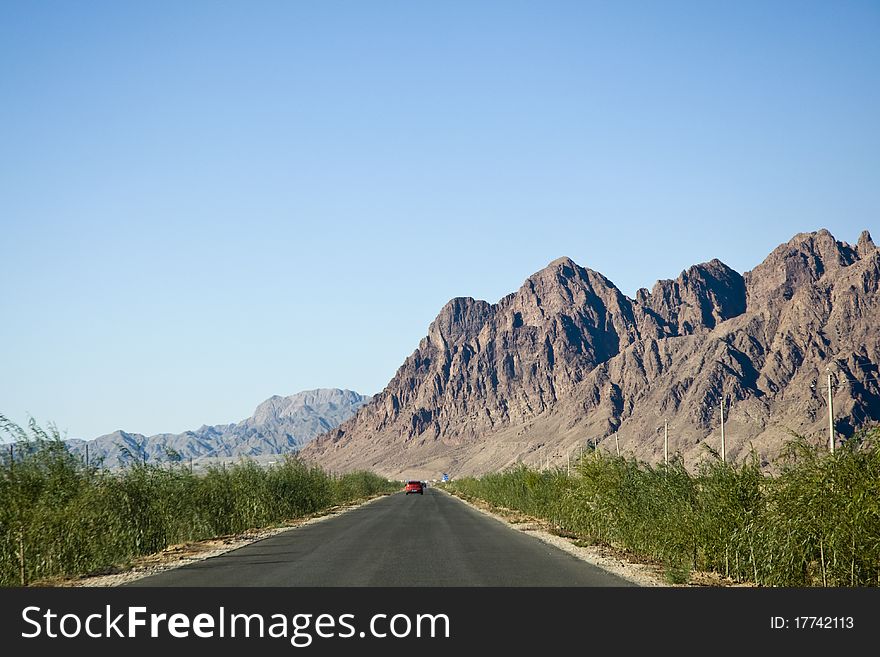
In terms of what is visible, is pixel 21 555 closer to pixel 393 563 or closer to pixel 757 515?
pixel 393 563

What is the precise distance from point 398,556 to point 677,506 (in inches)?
251

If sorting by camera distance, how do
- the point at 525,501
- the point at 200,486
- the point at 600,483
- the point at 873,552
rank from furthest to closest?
1. the point at 525,501
2. the point at 200,486
3. the point at 600,483
4. the point at 873,552

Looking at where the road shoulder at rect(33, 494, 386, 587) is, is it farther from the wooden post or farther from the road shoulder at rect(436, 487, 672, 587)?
the road shoulder at rect(436, 487, 672, 587)

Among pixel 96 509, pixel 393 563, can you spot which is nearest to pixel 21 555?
pixel 96 509

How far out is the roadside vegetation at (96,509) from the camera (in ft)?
60.0

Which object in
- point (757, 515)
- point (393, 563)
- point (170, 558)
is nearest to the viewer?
point (757, 515)

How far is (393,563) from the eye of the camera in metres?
19.2

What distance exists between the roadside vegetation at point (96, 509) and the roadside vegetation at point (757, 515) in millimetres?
12009

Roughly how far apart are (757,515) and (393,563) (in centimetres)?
741

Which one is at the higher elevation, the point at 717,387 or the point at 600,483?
the point at 717,387

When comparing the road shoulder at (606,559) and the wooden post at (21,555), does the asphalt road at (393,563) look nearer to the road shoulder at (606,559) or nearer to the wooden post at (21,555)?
the road shoulder at (606,559)
